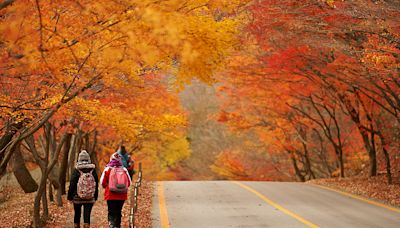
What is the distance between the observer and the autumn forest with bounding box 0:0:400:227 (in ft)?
28.6

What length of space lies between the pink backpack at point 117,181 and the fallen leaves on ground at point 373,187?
409 inches

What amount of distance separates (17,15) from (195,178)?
162 feet

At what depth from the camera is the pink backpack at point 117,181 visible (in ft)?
39.4

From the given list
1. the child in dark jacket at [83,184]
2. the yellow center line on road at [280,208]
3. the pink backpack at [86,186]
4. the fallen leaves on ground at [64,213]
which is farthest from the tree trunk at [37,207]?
the yellow center line on road at [280,208]

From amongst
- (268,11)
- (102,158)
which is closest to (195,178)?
(102,158)

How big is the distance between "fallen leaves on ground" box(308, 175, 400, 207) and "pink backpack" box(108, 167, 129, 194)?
10.4m

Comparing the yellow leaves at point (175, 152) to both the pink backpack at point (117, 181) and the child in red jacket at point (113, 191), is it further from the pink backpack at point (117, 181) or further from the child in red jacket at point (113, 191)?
the pink backpack at point (117, 181)

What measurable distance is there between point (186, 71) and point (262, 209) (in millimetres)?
8916

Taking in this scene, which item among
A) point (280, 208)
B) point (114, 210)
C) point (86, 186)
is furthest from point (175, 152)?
point (114, 210)

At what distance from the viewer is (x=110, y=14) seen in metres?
8.80

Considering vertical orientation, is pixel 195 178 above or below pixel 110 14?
below

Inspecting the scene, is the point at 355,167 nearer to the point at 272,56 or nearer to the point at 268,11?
the point at 272,56

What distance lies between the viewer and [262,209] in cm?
1856

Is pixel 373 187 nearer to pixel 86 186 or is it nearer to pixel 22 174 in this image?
pixel 22 174
